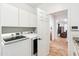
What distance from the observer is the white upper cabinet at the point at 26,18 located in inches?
52.4

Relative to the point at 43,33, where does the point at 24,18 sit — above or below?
above

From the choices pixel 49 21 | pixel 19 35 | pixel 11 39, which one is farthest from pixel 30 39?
pixel 49 21

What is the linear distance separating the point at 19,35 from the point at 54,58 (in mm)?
662

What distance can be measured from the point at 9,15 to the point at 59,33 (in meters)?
0.85

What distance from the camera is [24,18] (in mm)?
1354

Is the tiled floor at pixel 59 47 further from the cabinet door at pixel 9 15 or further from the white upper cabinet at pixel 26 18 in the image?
the cabinet door at pixel 9 15

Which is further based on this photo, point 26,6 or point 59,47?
point 59,47

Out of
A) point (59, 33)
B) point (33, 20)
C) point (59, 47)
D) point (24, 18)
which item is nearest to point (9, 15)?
point (24, 18)

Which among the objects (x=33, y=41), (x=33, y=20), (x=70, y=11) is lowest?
(x=33, y=41)

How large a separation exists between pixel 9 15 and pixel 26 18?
0.26 metres

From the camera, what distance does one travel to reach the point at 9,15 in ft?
4.13

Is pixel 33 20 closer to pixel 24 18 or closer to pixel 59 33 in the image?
pixel 24 18

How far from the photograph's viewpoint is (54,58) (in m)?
1.35

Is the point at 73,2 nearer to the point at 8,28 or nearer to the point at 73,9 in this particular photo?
the point at 73,9
